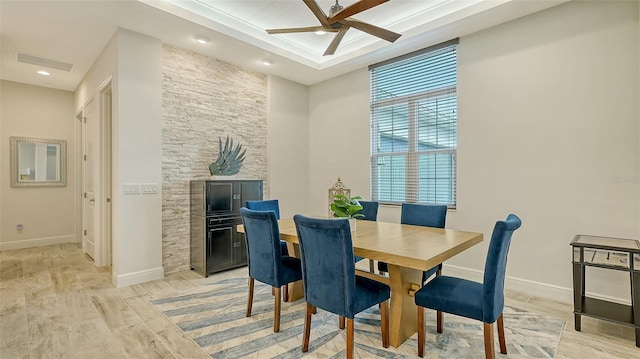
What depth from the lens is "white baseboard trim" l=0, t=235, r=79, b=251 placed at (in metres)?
5.25

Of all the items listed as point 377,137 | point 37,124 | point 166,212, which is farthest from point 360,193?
point 37,124

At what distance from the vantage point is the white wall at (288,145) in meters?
5.13

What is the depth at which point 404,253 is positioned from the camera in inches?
74.4

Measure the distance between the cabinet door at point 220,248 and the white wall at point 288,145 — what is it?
3.88 ft

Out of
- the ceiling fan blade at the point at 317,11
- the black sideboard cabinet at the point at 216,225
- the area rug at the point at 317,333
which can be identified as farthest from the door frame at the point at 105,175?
the ceiling fan blade at the point at 317,11

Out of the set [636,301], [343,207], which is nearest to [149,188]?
[343,207]

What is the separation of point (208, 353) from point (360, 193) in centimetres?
318

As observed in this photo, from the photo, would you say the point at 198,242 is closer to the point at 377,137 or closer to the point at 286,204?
the point at 286,204

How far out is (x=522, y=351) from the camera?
7.14 feet

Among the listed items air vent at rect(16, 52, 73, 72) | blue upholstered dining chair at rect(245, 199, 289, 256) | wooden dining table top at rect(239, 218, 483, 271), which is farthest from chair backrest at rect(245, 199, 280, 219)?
air vent at rect(16, 52, 73, 72)

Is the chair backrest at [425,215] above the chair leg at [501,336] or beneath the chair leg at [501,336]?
→ above

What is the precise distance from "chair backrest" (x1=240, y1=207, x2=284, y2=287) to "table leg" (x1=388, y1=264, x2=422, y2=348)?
0.85m

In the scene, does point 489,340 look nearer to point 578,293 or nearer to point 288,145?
point 578,293

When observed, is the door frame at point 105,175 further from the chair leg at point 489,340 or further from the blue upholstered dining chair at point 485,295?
the chair leg at point 489,340
